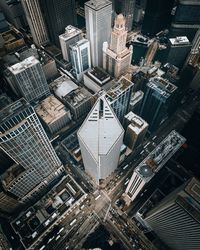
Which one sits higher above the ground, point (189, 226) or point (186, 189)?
point (186, 189)

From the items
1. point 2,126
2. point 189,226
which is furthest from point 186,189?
point 2,126

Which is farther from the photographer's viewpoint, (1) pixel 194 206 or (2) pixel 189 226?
(2) pixel 189 226

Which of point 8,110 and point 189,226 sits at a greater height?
point 8,110

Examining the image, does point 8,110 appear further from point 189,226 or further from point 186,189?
point 189,226

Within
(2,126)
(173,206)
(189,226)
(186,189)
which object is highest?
(2,126)

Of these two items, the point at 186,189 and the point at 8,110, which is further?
the point at 8,110

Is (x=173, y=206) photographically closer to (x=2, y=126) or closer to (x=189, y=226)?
(x=189, y=226)

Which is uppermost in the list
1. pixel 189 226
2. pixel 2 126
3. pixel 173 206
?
pixel 2 126

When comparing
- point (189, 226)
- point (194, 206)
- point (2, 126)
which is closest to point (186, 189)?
point (194, 206)
